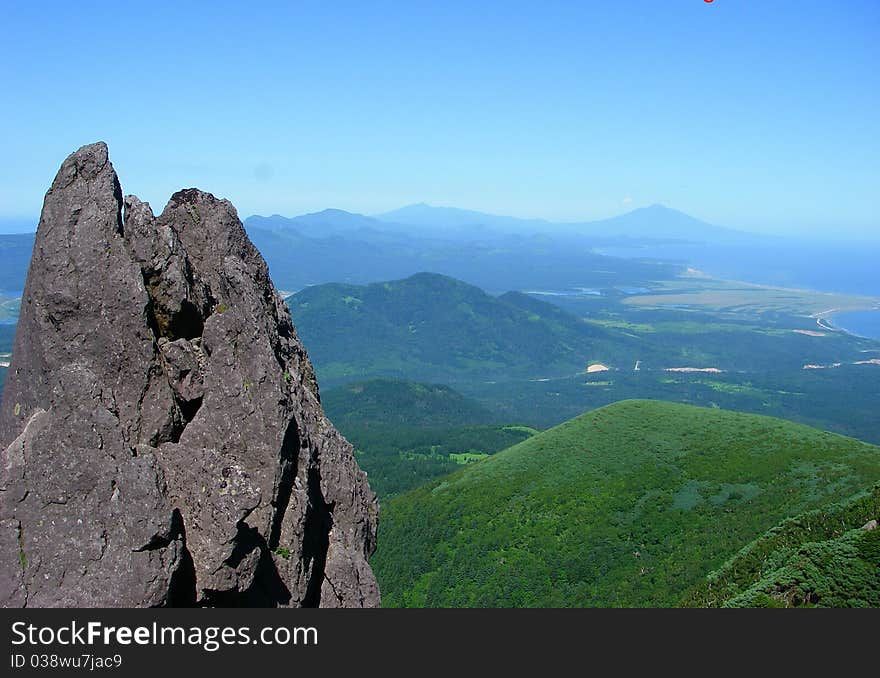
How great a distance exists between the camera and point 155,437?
734 inches

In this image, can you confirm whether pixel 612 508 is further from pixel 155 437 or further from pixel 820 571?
pixel 155 437

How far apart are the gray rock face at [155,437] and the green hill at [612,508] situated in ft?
125

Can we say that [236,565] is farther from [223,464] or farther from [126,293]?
[126,293]

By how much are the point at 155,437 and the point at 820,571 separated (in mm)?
26355

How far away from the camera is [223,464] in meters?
17.7

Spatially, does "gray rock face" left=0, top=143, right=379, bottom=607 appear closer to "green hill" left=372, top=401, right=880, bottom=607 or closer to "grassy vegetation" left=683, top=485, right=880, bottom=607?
"grassy vegetation" left=683, top=485, right=880, bottom=607

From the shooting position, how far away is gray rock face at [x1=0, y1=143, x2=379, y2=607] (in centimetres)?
1587

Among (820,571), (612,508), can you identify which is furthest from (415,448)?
(820,571)

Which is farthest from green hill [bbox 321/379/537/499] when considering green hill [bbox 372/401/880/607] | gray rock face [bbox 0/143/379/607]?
gray rock face [bbox 0/143/379/607]

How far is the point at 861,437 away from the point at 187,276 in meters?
204

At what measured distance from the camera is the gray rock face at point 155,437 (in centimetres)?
1587

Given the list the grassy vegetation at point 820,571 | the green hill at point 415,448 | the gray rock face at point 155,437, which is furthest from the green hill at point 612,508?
the gray rock face at point 155,437

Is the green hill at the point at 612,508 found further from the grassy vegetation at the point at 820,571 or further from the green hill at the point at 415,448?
the green hill at the point at 415,448
